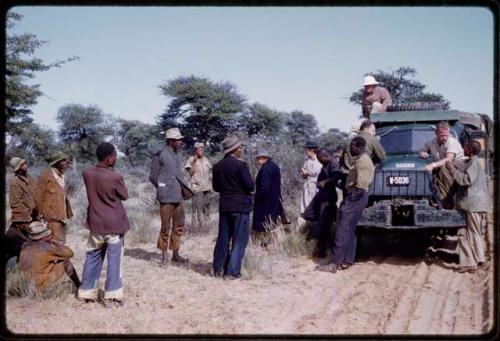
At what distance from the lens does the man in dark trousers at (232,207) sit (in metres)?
7.00

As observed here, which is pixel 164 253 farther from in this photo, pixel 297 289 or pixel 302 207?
pixel 302 207

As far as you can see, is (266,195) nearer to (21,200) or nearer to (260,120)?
(21,200)

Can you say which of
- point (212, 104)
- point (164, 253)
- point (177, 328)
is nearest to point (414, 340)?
point (177, 328)

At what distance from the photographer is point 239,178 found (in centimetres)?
699

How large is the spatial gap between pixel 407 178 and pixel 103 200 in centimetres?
456

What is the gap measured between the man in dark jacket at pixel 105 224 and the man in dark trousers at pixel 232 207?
5.33 feet

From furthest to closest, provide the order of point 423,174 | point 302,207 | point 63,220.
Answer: point 302,207, point 423,174, point 63,220

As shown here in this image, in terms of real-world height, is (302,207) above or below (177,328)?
above

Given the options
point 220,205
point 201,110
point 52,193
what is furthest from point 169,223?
point 201,110

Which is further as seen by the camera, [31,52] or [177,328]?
[31,52]

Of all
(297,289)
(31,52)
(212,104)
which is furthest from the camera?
(212,104)

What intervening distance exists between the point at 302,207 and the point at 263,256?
2379 millimetres

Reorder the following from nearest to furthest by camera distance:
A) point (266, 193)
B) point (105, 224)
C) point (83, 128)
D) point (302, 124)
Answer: point (105, 224) → point (266, 193) → point (83, 128) → point (302, 124)

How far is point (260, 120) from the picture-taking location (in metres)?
29.9
